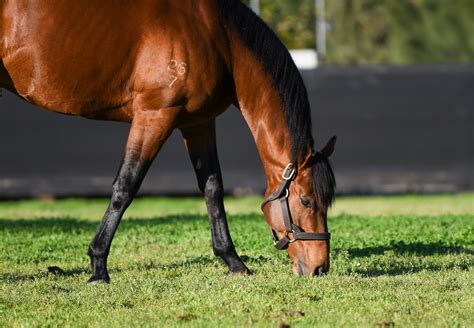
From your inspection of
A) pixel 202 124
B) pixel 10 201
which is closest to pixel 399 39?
pixel 10 201

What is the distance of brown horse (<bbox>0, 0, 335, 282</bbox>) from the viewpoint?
680 centimetres

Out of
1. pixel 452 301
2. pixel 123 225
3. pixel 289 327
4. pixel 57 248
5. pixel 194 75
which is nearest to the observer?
pixel 289 327

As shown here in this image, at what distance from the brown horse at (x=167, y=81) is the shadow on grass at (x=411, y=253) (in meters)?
0.75

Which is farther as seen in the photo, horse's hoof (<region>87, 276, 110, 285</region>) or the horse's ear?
the horse's ear

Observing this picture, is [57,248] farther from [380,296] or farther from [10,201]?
[10,201]

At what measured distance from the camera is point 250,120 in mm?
7082

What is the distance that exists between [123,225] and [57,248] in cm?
185

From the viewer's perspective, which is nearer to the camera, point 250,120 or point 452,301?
point 452,301

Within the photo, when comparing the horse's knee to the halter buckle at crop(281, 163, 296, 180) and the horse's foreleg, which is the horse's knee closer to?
the horse's foreleg

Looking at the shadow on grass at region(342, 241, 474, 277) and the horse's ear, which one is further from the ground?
the horse's ear

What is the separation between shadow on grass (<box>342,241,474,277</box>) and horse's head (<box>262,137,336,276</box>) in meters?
0.50

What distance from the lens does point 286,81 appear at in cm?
695

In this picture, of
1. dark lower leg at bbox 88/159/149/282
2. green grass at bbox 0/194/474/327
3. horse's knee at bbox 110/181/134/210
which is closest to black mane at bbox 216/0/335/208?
green grass at bbox 0/194/474/327

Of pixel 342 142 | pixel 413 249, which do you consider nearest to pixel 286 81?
pixel 413 249
